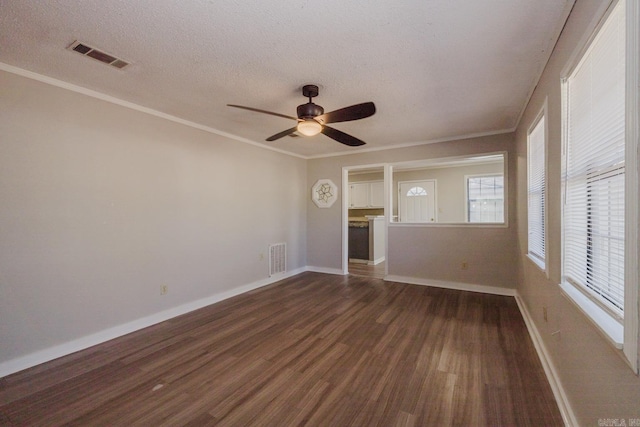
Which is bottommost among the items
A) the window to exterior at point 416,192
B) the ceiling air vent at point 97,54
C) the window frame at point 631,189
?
the window frame at point 631,189

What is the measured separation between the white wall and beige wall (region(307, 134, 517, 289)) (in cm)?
190

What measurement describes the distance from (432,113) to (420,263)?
246 centimetres

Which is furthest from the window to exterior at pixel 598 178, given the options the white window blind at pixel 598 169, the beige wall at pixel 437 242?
the beige wall at pixel 437 242

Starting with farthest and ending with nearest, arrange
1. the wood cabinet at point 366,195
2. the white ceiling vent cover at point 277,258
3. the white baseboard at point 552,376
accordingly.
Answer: the wood cabinet at point 366,195 < the white ceiling vent cover at point 277,258 < the white baseboard at point 552,376

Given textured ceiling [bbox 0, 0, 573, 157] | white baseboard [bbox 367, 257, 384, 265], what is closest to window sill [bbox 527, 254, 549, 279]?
textured ceiling [bbox 0, 0, 573, 157]

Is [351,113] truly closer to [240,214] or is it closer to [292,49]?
[292,49]

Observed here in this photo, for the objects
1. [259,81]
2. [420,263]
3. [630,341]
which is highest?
[259,81]

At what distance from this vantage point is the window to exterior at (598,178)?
1044 millimetres

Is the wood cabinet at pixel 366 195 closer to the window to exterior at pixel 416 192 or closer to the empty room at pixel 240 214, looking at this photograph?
the window to exterior at pixel 416 192

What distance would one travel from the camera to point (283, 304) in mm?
3512

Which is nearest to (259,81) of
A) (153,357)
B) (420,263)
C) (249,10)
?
(249,10)

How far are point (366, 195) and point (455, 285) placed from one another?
3.91 metres

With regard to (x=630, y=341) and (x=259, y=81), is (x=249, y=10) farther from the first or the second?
(x=630, y=341)

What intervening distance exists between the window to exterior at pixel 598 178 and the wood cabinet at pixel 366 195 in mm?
5786
